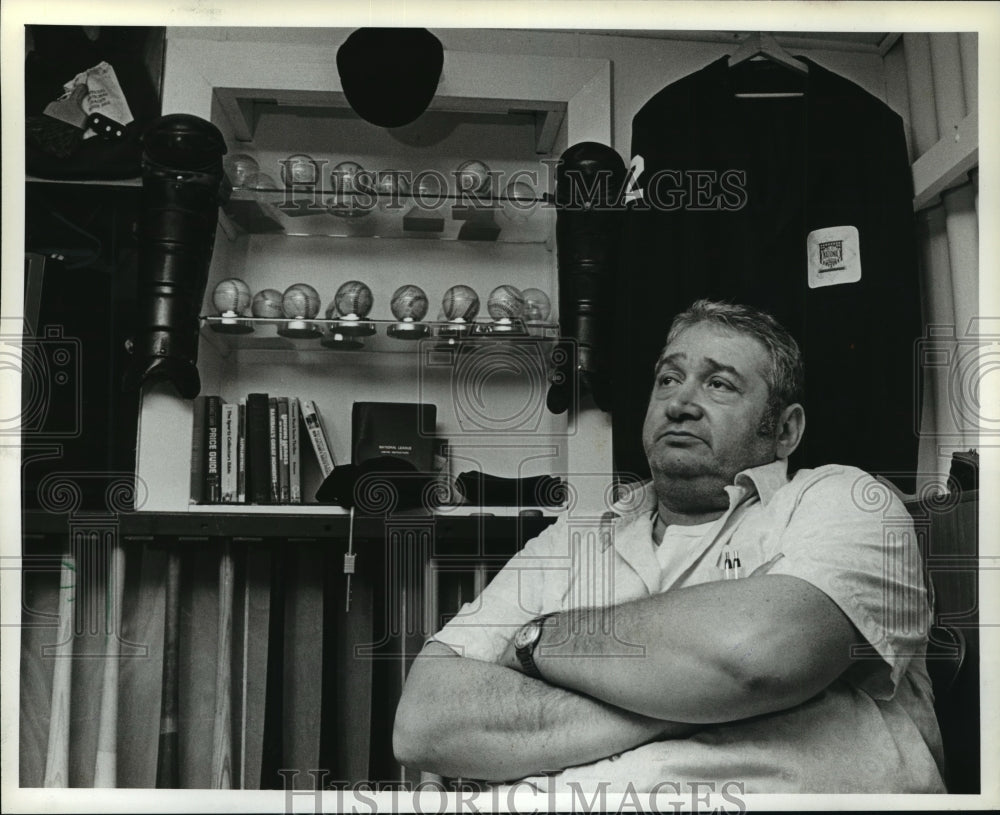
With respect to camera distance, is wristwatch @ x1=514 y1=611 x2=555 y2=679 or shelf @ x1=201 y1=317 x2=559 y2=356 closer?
wristwatch @ x1=514 y1=611 x2=555 y2=679

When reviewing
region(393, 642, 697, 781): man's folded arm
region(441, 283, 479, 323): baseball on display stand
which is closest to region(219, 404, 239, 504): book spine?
region(441, 283, 479, 323): baseball on display stand

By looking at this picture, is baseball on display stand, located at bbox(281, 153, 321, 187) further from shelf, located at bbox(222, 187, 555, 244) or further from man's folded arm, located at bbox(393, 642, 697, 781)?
man's folded arm, located at bbox(393, 642, 697, 781)

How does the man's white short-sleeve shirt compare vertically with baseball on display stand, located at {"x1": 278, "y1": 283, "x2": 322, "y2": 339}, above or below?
below

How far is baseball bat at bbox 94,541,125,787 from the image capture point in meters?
2.23

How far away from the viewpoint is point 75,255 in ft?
7.48

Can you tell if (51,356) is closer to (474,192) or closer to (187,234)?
(187,234)

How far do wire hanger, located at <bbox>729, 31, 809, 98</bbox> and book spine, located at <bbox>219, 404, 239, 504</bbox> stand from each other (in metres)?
1.32

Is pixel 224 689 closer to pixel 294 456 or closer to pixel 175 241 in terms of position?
pixel 294 456

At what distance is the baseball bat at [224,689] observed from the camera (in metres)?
2.24

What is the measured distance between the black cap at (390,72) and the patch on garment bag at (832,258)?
0.91m

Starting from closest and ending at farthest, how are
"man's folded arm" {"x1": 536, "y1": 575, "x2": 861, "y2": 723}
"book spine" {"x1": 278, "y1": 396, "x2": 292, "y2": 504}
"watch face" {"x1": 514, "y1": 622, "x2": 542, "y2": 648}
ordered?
1. "man's folded arm" {"x1": 536, "y1": 575, "x2": 861, "y2": 723}
2. "watch face" {"x1": 514, "y1": 622, "x2": 542, "y2": 648}
3. "book spine" {"x1": 278, "y1": 396, "x2": 292, "y2": 504}

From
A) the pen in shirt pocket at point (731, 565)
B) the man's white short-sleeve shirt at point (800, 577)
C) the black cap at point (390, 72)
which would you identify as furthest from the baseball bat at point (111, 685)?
the pen in shirt pocket at point (731, 565)

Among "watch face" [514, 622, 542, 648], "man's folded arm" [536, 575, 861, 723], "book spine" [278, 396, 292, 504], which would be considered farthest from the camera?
"book spine" [278, 396, 292, 504]

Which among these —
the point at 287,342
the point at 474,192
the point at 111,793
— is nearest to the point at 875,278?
the point at 474,192
